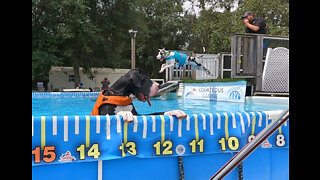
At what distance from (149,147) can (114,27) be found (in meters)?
21.3

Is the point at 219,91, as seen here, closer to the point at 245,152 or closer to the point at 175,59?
the point at 175,59

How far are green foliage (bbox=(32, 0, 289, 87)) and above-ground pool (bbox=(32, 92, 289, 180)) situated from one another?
1592 centimetres

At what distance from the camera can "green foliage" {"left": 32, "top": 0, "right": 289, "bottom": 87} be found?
62.2 ft

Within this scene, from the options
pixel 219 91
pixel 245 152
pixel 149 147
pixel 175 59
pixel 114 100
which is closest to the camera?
pixel 245 152

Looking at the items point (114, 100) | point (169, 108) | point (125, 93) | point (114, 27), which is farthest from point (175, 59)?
point (114, 27)

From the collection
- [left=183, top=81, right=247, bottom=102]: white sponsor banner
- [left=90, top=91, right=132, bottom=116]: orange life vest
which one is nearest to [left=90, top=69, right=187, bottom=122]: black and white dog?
[left=90, top=91, right=132, bottom=116]: orange life vest

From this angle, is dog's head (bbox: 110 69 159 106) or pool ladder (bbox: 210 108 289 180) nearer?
pool ladder (bbox: 210 108 289 180)

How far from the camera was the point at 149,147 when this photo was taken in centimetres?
221

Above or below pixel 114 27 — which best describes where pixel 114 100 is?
below

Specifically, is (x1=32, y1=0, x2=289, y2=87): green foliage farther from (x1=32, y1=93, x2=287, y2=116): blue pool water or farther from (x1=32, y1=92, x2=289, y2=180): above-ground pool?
(x1=32, y1=92, x2=289, y2=180): above-ground pool

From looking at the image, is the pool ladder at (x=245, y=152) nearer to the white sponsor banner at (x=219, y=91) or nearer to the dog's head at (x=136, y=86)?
the dog's head at (x=136, y=86)

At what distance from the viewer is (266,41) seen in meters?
9.64

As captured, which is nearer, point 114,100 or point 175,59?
point 114,100
